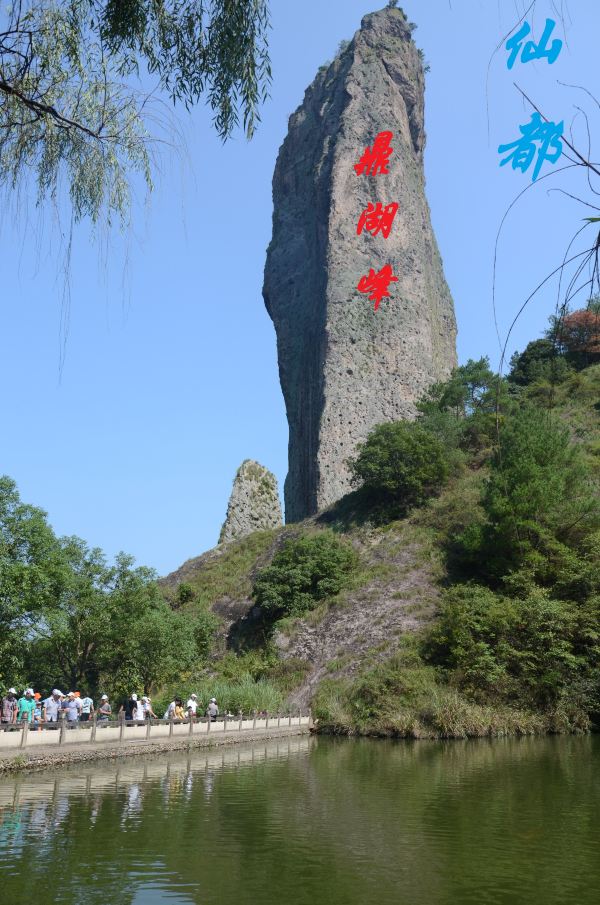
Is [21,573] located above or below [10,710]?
above

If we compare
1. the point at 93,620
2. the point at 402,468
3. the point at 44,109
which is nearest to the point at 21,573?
the point at 93,620

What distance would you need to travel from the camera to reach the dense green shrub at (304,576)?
45156mm

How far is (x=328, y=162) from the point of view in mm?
70000

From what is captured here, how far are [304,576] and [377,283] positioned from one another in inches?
1287

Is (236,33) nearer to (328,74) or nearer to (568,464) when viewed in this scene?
(568,464)

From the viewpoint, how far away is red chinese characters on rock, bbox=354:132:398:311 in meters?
67.8

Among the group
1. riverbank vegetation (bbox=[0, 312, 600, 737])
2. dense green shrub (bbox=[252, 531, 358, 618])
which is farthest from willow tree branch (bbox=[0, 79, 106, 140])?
dense green shrub (bbox=[252, 531, 358, 618])

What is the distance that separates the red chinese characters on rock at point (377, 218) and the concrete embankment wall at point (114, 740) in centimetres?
4515

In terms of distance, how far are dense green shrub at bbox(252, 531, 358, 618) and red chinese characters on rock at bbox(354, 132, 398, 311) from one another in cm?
2721

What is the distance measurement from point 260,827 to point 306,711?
24.7m

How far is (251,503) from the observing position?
227 feet

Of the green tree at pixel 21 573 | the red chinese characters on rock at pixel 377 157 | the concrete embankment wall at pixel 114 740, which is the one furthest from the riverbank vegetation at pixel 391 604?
the red chinese characters on rock at pixel 377 157

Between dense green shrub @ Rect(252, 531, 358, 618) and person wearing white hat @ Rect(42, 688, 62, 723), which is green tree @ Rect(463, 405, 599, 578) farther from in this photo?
person wearing white hat @ Rect(42, 688, 62, 723)

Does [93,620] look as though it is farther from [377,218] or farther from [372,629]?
[377,218]
